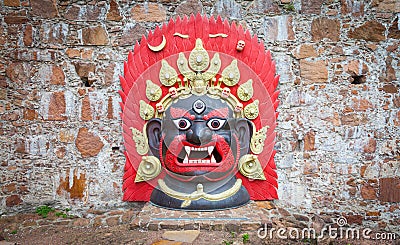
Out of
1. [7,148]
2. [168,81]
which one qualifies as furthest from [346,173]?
[7,148]

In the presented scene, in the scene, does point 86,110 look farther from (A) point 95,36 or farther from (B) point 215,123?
(B) point 215,123

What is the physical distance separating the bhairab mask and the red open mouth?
11mm

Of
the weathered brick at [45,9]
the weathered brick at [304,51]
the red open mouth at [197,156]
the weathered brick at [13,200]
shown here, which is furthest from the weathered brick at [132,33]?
the weathered brick at [13,200]

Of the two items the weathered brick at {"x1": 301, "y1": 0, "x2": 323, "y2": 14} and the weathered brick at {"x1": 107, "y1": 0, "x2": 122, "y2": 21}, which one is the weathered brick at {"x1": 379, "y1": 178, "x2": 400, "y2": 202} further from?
the weathered brick at {"x1": 107, "y1": 0, "x2": 122, "y2": 21}

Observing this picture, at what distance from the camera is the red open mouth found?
3408mm

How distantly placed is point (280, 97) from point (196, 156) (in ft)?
3.99

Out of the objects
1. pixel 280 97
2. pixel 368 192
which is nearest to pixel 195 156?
pixel 280 97

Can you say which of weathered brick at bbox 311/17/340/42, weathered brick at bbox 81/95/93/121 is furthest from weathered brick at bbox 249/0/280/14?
weathered brick at bbox 81/95/93/121

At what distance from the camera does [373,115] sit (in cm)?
374

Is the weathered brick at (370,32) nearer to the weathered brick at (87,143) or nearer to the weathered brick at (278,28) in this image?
the weathered brick at (278,28)

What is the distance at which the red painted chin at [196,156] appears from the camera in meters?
3.41

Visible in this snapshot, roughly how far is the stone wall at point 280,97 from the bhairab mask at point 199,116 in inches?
7.6

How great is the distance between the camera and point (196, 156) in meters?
3.45

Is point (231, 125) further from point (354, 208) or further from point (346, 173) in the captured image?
point (354, 208)
